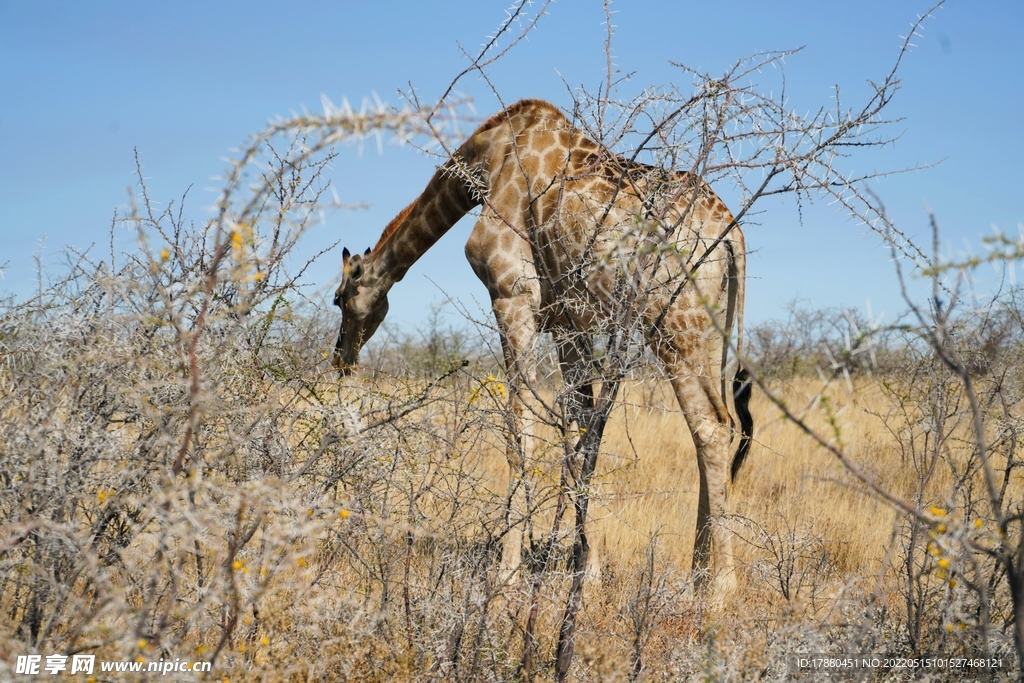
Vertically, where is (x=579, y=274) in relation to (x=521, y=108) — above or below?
below

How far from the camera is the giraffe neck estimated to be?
570 cm

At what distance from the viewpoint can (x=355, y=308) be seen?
A: 630cm

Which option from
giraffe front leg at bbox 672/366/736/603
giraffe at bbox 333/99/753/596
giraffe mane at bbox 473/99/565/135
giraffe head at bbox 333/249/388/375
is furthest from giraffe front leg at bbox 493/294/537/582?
giraffe head at bbox 333/249/388/375

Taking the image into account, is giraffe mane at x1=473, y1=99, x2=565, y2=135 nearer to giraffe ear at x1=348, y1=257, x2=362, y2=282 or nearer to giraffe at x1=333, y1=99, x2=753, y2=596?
giraffe at x1=333, y1=99, x2=753, y2=596

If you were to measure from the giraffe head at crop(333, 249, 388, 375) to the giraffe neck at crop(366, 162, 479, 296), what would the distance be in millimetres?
80

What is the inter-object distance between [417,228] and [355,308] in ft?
2.67

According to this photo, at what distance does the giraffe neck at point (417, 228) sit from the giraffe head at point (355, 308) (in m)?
0.08

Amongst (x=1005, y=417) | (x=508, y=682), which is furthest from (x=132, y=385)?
(x=1005, y=417)

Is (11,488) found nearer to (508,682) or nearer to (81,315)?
(81,315)

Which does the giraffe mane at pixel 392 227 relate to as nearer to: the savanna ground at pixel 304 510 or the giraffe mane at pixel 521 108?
the giraffe mane at pixel 521 108

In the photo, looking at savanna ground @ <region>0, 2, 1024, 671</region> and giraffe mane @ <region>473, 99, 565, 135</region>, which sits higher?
giraffe mane @ <region>473, 99, 565, 135</region>

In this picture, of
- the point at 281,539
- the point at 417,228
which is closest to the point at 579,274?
the point at 281,539

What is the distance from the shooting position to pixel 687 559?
458 centimetres

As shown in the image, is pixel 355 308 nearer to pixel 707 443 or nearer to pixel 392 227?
pixel 392 227
